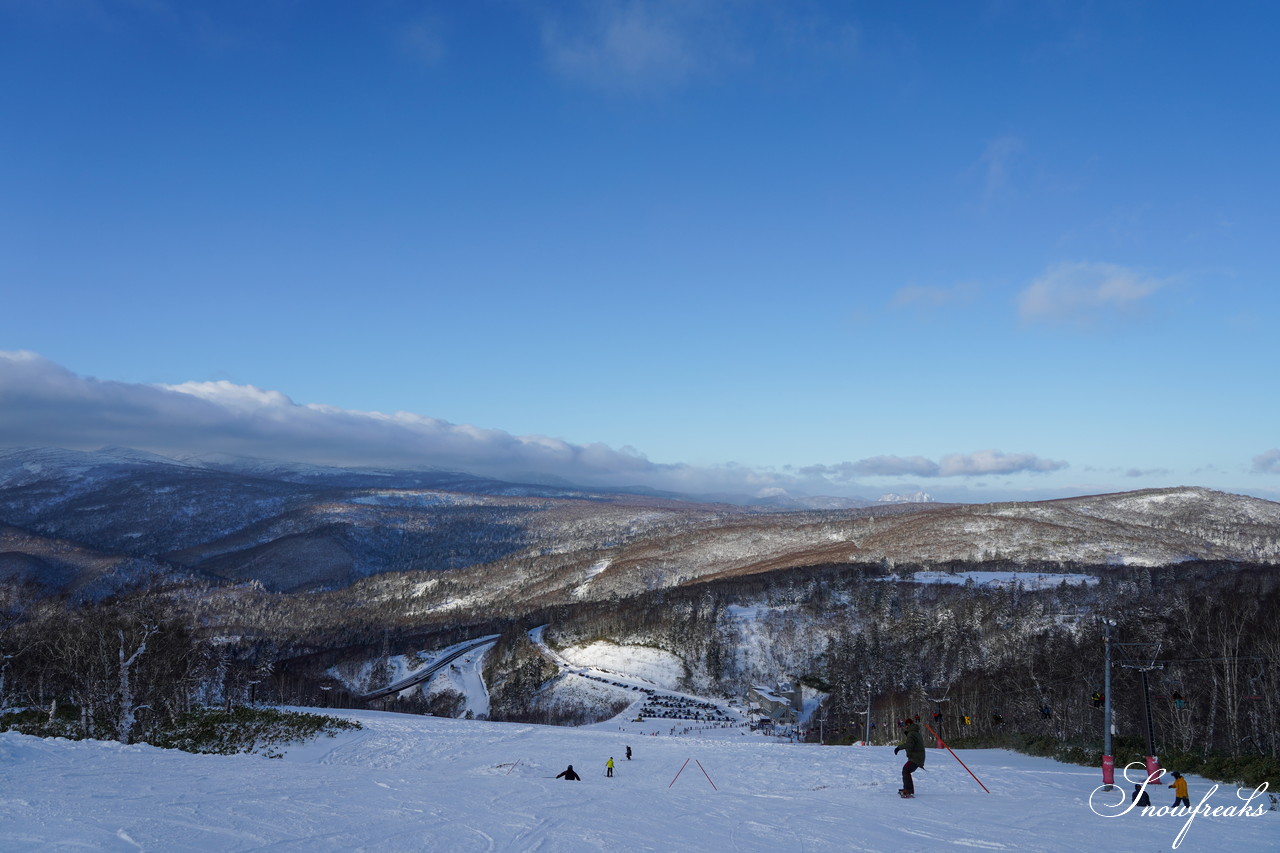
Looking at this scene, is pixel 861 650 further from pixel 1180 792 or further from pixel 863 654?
pixel 1180 792

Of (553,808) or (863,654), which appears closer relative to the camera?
(553,808)

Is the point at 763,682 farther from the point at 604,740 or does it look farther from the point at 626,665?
the point at 604,740

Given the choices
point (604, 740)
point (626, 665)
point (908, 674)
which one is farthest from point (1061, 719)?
point (626, 665)

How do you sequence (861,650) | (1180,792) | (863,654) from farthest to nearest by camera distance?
(861,650) < (863,654) < (1180,792)

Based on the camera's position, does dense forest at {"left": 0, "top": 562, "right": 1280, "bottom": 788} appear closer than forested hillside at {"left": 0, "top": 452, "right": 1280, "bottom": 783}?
Yes

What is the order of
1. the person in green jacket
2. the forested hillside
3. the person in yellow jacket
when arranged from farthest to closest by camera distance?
1. the forested hillside
2. the person in green jacket
3. the person in yellow jacket

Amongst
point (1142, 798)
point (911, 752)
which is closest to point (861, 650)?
point (1142, 798)

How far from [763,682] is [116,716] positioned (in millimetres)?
109099

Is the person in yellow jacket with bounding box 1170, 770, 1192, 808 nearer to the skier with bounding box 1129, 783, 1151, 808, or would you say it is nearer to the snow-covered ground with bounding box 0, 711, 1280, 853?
the skier with bounding box 1129, 783, 1151, 808

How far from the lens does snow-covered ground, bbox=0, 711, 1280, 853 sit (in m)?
13.7

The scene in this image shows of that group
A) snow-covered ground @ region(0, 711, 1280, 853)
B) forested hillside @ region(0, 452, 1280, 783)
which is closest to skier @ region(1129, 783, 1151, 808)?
snow-covered ground @ region(0, 711, 1280, 853)

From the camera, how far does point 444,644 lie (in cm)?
17662

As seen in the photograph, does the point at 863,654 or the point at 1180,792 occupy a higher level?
the point at 1180,792

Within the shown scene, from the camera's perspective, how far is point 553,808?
63.4 feet
